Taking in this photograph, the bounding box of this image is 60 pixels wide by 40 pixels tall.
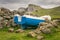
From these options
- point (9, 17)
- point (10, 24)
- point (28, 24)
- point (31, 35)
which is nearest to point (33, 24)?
point (28, 24)

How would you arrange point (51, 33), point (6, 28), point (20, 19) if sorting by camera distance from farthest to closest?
1. point (20, 19)
2. point (6, 28)
3. point (51, 33)

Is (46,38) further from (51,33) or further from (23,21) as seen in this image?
(23,21)

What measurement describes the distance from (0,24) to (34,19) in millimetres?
5144

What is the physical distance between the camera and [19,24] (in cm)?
2942

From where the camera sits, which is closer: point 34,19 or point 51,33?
point 51,33

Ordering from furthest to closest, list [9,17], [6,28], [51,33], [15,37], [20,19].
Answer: [9,17]
[20,19]
[6,28]
[51,33]
[15,37]

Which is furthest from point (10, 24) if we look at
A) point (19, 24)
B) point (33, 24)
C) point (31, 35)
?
point (31, 35)

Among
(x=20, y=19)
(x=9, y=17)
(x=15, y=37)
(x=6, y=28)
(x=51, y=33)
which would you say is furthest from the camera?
(x=9, y=17)

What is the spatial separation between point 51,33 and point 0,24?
29.4ft

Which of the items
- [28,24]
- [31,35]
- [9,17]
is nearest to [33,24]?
[28,24]

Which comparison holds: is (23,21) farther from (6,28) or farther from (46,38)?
(46,38)

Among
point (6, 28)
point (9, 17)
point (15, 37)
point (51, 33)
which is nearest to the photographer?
point (15, 37)

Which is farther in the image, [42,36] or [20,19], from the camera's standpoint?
[20,19]

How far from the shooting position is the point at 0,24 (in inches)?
1125
